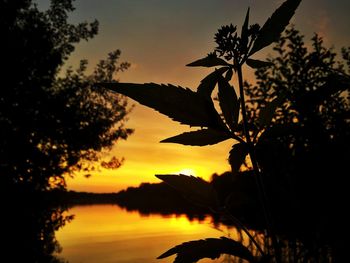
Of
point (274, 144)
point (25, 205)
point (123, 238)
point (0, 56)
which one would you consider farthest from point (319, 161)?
point (123, 238)

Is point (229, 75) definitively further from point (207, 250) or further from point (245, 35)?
point (207, 250)

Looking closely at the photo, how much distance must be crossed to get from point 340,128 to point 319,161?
1052 millimetres

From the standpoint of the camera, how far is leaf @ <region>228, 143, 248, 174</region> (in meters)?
0.74

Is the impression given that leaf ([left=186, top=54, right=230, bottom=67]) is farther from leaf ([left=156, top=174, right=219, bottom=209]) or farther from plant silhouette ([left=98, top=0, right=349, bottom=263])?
leaf ([left=156, top=174, right=219, bottom=209])

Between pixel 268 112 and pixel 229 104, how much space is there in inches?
4.1

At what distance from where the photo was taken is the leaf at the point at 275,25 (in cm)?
72

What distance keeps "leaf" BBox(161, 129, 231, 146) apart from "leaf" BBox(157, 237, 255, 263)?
0.23 m

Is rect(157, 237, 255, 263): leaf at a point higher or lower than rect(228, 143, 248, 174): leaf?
lower

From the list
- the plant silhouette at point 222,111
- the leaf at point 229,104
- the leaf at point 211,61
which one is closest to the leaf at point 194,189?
the plant silhouette at point 222,111

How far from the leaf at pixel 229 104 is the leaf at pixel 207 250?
265 millimetres

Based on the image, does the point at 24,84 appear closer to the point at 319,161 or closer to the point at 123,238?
the point at 319,161

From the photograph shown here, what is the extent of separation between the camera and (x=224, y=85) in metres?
0.81

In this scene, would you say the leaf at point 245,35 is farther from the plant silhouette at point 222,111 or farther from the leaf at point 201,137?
the leaf at point 201,137

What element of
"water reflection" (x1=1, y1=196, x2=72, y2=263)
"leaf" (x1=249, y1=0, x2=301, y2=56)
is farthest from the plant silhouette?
"water reflection" (x1=1, y1=196, x2=72, y2=263)
